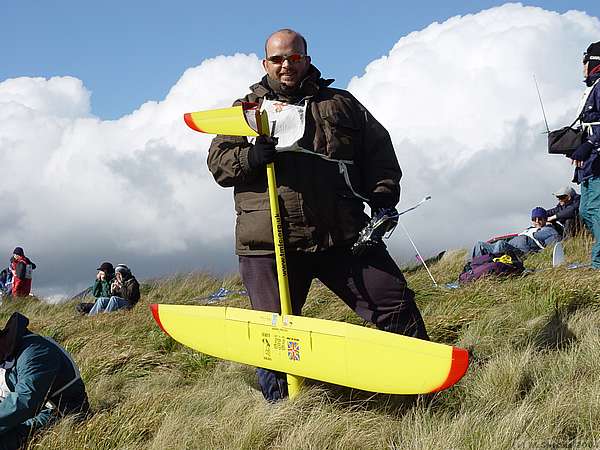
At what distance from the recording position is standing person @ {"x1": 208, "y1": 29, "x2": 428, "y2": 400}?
12.9ft

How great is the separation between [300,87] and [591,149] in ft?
10.7

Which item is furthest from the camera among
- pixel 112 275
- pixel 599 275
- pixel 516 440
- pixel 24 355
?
pixel 112 275

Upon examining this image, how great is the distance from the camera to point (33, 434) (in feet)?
13.5

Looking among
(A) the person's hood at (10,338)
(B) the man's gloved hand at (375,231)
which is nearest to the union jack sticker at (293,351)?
(B) the man's gloved hand at (375,231)

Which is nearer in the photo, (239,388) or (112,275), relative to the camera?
(239,388)

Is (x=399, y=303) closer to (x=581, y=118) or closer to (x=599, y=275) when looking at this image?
(x=599, y=275)

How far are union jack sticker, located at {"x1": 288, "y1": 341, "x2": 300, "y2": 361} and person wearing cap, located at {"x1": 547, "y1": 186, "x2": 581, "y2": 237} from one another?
24.9ft

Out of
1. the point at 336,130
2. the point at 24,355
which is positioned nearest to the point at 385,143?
the point at 336,130

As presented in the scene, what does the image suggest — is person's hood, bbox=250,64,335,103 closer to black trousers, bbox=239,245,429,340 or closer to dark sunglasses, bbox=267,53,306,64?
dark sunglasses, bbox=267,53,306,64

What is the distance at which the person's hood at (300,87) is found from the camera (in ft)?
13.2

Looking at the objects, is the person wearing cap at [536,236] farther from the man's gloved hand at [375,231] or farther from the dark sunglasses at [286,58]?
the dark sunglasses at [286,58]

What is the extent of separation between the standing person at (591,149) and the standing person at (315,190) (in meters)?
2.82

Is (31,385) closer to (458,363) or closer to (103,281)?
(458,363)

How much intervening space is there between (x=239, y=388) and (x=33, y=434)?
1183 mm
